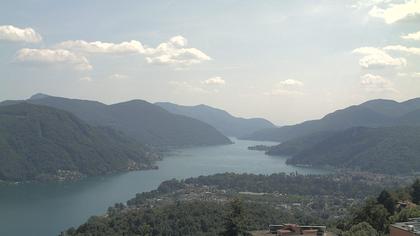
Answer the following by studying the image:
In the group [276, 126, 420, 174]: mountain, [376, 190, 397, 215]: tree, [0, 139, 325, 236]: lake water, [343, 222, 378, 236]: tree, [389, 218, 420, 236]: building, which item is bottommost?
[0, 139, 325, 236]: lake water

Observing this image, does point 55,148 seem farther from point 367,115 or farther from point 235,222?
point 367,115

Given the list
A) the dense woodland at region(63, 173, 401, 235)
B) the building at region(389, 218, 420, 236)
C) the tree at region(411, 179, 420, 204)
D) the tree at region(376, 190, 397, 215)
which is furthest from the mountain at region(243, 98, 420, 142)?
the building at region(389, 218, 420, 236)

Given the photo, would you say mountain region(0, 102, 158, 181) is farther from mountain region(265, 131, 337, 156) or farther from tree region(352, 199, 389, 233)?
tree region(352, 199, 389, 233)

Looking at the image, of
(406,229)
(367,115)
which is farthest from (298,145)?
(406,229)

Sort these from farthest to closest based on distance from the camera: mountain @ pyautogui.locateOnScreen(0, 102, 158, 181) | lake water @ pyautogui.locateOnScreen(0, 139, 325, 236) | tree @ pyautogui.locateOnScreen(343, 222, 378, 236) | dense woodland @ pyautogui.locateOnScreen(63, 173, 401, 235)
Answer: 1. mountain @ pyautogui.locateOnScreen(0, 102, 158, 181)
2. lake water @ pyautogui.locateOnScreen(0, 139, 325, 236)
3. dense woodland @ pyautogui.locateOnScreen(63, 173, 401, 235)
4. tree @ pyautogui.locateOnScreen(343, 222, 378, 236)

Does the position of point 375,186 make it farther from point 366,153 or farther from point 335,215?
point 366,153

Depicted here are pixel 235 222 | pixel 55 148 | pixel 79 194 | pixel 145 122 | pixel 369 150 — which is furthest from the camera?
pixel 145 122

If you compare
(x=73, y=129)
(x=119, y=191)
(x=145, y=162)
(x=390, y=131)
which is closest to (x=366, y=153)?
(x=390, y=131)
